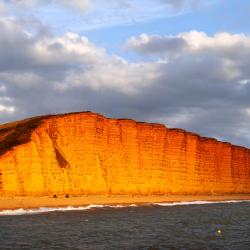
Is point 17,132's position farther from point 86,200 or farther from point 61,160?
point 86,200

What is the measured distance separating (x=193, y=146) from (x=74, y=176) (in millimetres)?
21482

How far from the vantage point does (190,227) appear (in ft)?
94.4

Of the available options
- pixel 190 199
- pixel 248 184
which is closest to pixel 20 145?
pixel 190 199

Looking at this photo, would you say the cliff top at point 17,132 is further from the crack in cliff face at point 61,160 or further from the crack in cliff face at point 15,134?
the crack in cliff face at point 61,160

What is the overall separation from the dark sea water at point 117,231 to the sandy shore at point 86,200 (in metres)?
2.55

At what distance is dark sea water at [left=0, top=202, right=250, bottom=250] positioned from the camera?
2136 cm

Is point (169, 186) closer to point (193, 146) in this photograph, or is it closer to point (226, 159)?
point (193, 146)

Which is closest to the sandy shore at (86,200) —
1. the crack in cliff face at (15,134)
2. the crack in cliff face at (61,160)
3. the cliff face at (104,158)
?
the cliff face at (104,158)

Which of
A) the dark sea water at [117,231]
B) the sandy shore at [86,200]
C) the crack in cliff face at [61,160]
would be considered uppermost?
the crack in cliff face at [61,160]

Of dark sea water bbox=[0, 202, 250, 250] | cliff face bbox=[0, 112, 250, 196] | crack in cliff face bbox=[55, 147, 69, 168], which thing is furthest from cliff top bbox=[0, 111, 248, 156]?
dark sea water bbox=[0, 202, 250, 250]

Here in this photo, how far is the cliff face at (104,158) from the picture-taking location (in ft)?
139

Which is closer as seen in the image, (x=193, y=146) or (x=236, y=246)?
(x=236, y=246)

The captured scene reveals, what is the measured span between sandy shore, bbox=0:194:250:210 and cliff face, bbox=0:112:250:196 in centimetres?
94

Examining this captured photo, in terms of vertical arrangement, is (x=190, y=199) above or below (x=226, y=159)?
below
